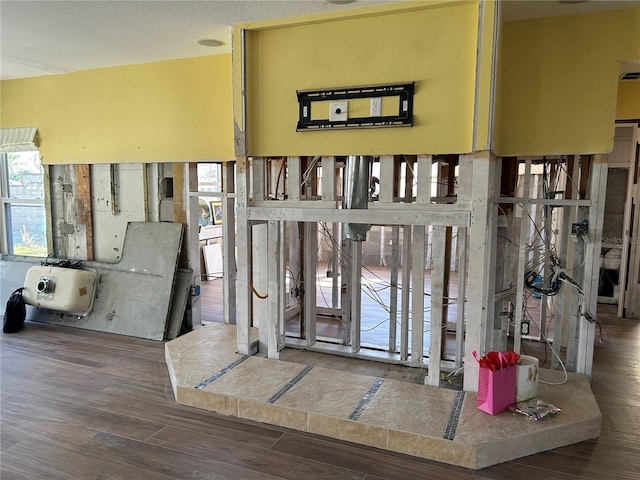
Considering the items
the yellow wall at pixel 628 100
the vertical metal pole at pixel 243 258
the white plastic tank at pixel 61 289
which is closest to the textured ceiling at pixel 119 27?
the vertical metal pole at pixel 243 258

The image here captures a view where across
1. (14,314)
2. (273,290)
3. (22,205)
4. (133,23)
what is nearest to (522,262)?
(273,290)

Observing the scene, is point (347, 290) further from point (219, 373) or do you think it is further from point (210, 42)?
point (210, 42)

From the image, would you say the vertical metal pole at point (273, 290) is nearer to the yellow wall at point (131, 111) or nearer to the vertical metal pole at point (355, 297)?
the vertical metal pole at point (355, 297)

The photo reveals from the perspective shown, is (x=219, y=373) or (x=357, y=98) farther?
(x=219, y=373)

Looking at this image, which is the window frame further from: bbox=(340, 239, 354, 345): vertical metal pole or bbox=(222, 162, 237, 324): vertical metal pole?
bbox=(340, 239, 354, 345): vertical metal pole

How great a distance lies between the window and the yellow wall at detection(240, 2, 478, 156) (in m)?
3.91

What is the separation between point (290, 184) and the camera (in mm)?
3602

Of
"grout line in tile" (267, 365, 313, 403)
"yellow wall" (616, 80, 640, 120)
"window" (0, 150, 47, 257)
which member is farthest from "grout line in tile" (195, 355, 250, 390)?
"yellow wall" (616, 80, 640, 120)

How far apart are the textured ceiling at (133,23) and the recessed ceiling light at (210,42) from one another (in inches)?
2.3

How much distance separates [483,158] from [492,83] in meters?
0.48

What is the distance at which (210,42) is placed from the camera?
12.9 feet

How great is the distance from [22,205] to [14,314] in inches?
67.6

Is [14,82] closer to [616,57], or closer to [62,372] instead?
[62,372]

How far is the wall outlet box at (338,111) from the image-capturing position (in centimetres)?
328
